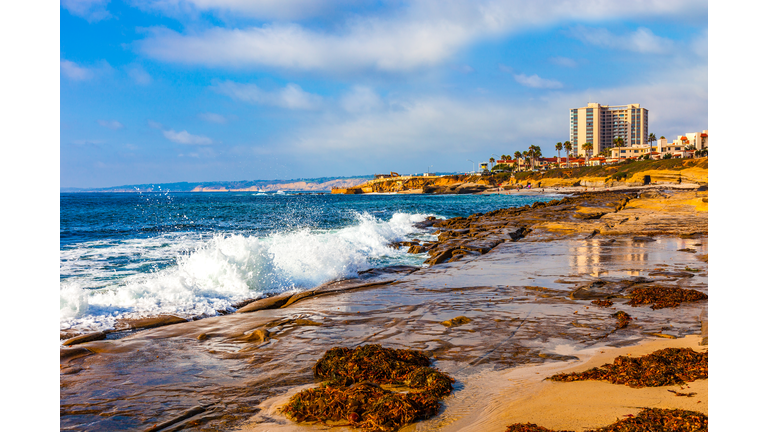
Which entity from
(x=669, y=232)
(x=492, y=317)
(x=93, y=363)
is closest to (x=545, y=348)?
(x=492, y=317)

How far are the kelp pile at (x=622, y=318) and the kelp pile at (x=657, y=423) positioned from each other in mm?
3406

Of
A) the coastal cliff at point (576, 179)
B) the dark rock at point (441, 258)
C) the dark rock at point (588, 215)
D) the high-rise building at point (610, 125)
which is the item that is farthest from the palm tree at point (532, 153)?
the dark rock at point (441, 258)


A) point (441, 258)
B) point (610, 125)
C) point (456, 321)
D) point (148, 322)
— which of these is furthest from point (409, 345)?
point (610, 125)

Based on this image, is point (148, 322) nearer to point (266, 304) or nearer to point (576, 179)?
point (266, 304)

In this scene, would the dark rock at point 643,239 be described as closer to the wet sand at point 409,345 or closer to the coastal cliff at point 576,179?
the wet sand at point 409,345

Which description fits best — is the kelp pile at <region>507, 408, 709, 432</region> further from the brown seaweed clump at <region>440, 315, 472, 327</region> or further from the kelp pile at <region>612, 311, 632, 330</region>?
the brown seaweed clump at <region>440, 315, 472, 327</region>

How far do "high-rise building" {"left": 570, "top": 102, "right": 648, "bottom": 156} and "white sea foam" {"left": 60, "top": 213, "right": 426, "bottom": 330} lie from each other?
201 meters

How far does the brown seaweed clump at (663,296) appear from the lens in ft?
25.9

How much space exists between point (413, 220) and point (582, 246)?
65.4 feet

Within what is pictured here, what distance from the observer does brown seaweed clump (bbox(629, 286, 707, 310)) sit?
789 centimetres

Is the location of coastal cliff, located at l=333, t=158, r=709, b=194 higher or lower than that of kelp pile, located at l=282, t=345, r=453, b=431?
higher

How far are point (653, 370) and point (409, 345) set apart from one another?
3.21 metres

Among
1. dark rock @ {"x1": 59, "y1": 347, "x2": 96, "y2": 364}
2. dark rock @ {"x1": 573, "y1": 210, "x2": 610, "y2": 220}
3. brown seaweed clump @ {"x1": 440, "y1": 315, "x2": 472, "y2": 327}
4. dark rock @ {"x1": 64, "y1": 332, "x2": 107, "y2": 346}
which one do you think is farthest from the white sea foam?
dark rock @ {"x1": 573, "y1": 210, "x2": 610, "y2": 220}
